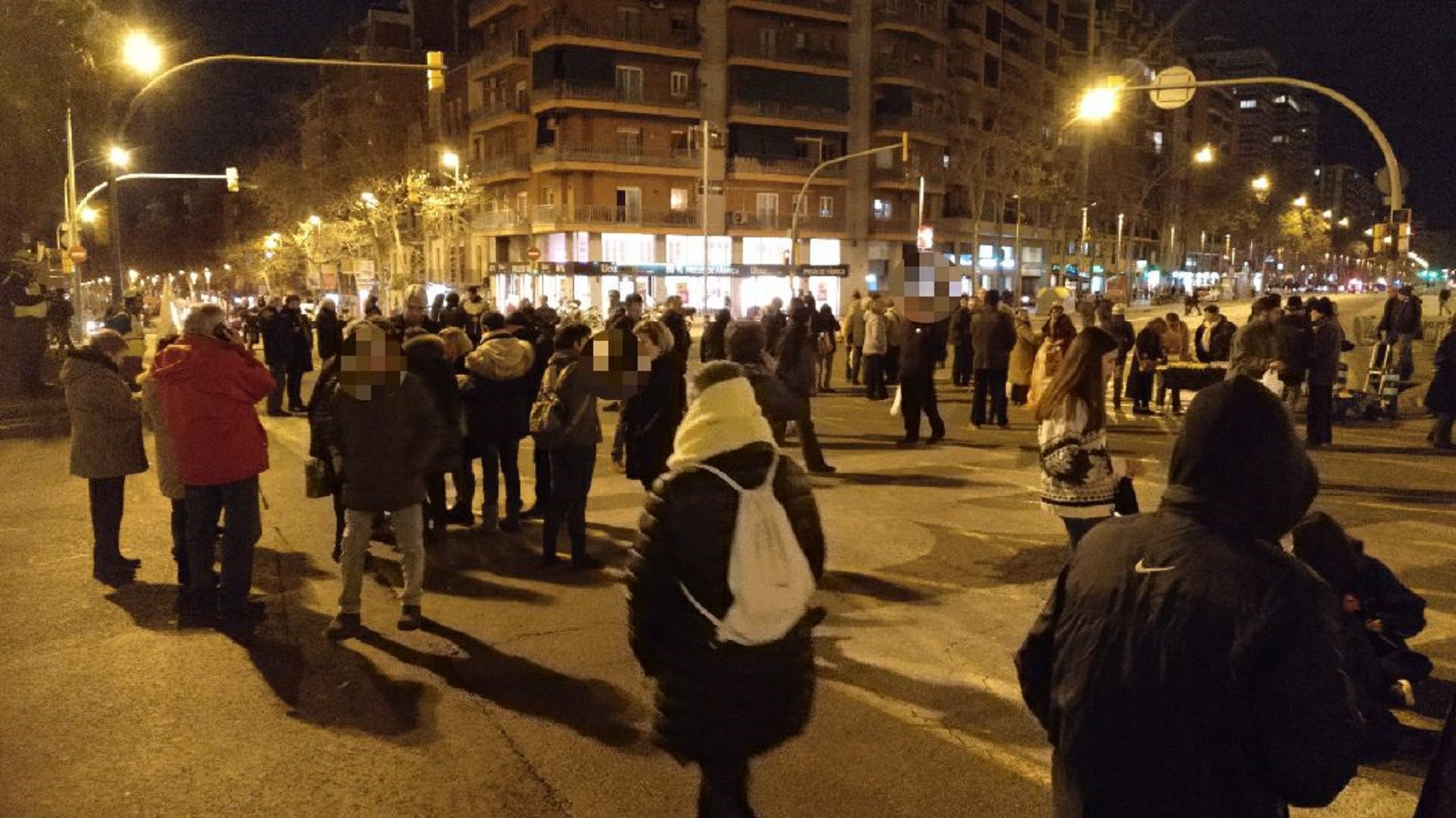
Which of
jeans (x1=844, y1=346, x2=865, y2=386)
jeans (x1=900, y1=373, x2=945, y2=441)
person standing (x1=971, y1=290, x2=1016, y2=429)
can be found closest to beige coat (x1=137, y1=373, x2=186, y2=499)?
jeans (x1=900, y1=373, x2=945, y2=441)

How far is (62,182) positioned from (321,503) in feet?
76.2

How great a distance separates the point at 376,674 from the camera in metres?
5.61

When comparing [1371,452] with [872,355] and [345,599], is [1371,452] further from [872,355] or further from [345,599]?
[345,599]

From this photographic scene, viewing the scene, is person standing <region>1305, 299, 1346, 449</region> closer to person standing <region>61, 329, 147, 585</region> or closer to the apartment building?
person standing <region>61, 329, 147, 585</region>

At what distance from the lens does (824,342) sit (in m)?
19.3

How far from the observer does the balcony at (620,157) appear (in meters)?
52.2

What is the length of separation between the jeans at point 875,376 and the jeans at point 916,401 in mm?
4683

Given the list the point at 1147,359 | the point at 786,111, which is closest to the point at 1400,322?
the point at 1147,359

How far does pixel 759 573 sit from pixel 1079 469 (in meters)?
3.45

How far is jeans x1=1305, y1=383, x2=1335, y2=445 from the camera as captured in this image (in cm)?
1323

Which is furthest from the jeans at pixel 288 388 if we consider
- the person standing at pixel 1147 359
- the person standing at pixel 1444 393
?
the person standing at pixel 1444 393

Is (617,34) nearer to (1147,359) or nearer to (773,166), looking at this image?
(773,166)

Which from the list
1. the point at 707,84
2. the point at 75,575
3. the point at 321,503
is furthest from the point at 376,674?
the point at 707,84

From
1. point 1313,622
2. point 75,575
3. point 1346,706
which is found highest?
point 1313,622
